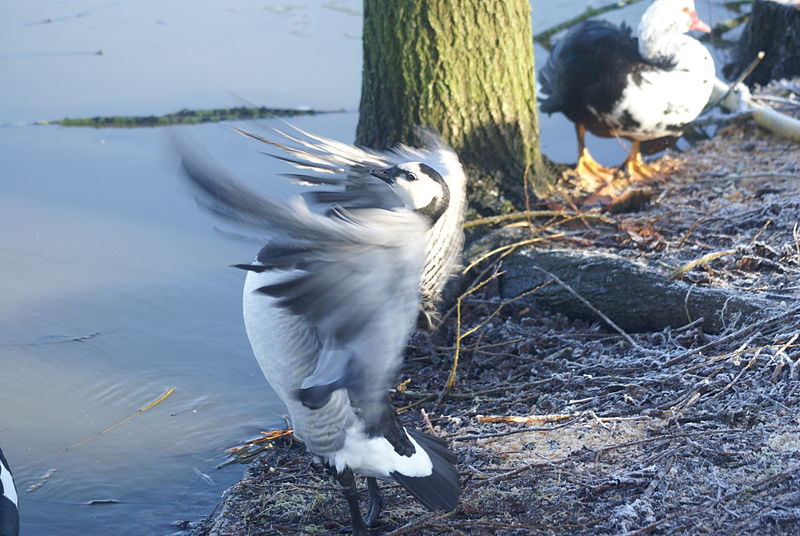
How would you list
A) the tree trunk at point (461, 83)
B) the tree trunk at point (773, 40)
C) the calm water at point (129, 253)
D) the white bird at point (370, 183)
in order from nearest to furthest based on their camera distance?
the white bird at point (370, 183) → the calm water at point (129, 253) → the tree trunk at point (461, 83) → the tree trunk at point (773, 40)

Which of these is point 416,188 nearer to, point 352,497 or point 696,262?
point 352,497

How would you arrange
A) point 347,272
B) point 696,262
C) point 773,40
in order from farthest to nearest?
point 773,40 → point 696,262 → point 347,272

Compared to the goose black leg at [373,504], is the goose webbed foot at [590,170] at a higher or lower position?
higher

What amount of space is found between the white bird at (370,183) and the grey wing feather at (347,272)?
0.25m

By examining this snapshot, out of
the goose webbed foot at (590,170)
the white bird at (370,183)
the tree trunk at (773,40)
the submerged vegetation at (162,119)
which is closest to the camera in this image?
the white bird at (370,183)

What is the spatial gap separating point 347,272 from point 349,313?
0.10 metres

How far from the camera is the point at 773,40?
6.96m

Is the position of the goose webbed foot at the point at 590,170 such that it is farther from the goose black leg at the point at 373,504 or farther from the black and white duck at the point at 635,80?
the goose black leg at the point at 373,504

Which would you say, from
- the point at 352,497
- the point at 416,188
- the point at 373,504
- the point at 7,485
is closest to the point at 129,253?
the point at 7,485

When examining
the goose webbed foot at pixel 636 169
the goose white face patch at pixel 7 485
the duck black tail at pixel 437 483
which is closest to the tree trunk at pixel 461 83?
the goose webbed foot at pixel 636 169

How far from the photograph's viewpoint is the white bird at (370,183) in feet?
7.66

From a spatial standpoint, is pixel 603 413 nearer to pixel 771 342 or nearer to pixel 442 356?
pixel 771 342

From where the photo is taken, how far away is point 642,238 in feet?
13.9

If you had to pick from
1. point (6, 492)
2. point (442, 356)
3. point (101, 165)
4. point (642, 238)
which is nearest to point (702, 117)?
point (642, 238)
